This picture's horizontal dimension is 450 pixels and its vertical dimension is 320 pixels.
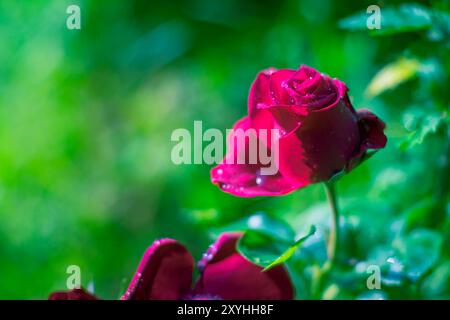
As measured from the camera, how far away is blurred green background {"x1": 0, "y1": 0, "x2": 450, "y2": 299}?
3.52 feet

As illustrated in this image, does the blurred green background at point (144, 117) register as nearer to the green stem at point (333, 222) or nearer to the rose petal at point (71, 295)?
the green stem at point (333, 222)

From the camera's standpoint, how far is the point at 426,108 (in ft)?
2.97

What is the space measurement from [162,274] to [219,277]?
0.22 ft

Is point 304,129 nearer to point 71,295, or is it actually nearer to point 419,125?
point 419,125

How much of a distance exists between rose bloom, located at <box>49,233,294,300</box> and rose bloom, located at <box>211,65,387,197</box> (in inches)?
4.2

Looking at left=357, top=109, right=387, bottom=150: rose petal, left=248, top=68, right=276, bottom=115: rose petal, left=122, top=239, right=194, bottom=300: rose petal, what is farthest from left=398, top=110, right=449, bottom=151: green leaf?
left=122, top=239, right=194, bottom=300: rose petal

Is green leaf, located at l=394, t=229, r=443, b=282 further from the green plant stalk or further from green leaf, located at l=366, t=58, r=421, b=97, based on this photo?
green leaf, located at l=366, t=58, r=421, b=97

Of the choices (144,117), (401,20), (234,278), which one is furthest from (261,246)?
(144,117)

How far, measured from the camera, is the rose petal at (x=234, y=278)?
31.0 inches

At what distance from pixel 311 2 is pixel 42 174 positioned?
869mm

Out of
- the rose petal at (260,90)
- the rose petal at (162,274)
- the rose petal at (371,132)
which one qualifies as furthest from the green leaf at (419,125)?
the rose petal at (162,274)

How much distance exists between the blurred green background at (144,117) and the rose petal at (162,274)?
0.49 ft

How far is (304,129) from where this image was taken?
2.22 feet

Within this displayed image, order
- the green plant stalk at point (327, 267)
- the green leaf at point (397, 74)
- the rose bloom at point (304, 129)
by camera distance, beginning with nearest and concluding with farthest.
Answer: the rose bloom at point (304, 129)
the green plant stalk at point (327, 267)
the green leaf at point (397, 74)
